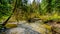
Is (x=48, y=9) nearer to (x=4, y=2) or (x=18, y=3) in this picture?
(x=18, y=3)

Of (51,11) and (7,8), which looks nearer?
(7,8)

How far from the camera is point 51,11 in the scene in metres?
26.0

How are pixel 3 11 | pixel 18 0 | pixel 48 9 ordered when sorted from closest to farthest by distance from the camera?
pixel 3 11, pixel 18 0, pixel 48 9

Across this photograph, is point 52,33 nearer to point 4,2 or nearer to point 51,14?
point 4,2

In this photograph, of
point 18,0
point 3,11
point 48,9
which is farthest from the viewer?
point 48,9

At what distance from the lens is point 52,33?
1097cm

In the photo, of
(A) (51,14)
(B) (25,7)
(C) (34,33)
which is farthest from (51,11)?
(C) (34,33)

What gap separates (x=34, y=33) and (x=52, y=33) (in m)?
1.60

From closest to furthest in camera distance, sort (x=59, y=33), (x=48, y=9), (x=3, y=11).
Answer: (x=3, y=11), (x=59, y=33), (x=48, y=9)

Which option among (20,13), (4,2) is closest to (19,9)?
(20,13)

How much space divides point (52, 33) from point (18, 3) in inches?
176

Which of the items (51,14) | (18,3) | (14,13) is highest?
(18,3)

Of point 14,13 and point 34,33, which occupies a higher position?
point 14,13

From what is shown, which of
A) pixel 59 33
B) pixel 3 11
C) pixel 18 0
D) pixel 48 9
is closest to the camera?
pixel 3 11
